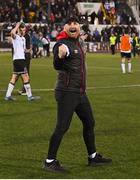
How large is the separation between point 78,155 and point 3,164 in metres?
1.28

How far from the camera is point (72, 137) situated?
1080 cm

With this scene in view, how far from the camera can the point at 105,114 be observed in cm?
1370

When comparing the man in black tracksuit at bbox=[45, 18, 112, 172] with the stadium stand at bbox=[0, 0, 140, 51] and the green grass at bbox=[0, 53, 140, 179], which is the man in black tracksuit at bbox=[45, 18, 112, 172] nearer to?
the green grass at bbox=[0, 53, 140, 179]

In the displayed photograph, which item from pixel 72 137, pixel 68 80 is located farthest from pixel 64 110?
pixel 72 137

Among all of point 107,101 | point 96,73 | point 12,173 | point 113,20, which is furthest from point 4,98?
point 113,20

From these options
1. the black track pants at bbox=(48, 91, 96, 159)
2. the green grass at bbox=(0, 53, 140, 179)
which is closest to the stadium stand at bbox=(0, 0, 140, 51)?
→ the green grass at bbox=(0, 53, 140, 179)

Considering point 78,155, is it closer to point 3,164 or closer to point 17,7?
point 3,164

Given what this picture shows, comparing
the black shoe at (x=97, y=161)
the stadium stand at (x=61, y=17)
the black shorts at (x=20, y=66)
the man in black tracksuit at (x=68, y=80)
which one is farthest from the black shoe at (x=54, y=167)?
the stadium stand at (x=61, y=17)

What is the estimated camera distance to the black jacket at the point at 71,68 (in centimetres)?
799

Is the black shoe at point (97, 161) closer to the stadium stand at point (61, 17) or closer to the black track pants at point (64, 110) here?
the black track pants at point (64, 110)

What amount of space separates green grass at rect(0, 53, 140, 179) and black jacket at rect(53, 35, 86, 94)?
119 centimetres

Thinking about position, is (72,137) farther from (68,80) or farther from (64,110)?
(68,80)

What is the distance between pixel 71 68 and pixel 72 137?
2.99 metres

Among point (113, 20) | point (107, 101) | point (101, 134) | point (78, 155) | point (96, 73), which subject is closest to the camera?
point (78, 155)
